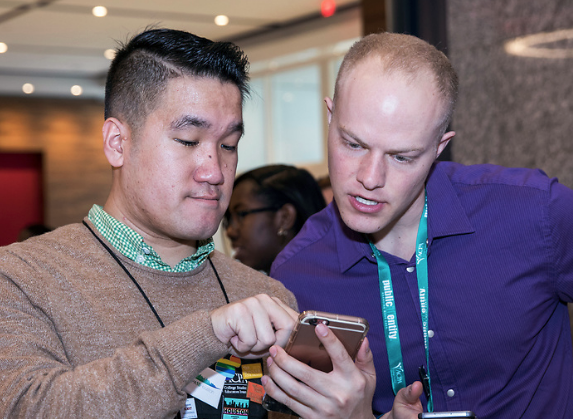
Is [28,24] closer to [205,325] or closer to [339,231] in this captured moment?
[339,231]

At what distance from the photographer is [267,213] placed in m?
3.20

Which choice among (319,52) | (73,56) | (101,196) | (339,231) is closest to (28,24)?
(73,56)

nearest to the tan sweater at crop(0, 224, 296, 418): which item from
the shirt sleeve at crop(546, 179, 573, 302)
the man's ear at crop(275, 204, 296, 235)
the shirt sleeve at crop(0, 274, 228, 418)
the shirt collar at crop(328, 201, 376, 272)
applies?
the shirt sleeve at crop(0, 274, 228, 418)

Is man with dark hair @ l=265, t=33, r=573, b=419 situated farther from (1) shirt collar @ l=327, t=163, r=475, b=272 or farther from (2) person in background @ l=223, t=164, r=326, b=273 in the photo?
(2) person in background @ l=223, t=164, r=326, b=273

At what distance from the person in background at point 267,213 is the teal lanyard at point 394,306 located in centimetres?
129

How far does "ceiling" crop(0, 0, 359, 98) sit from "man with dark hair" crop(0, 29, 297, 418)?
4.02 m

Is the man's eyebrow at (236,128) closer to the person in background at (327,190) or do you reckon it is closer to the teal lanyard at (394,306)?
the teal lanyard at (394,306)

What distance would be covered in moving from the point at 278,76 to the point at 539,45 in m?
5.15

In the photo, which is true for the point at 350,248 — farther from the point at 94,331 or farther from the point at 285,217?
the point at 285,217

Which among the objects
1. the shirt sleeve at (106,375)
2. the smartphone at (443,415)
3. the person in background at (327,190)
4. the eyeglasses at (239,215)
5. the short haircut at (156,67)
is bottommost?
the smartphone at (443,415)

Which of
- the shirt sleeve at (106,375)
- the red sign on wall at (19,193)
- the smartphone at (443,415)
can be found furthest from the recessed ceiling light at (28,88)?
the smartphone at (443,415)

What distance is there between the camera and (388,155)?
169cm

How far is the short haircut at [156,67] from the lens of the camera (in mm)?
1637

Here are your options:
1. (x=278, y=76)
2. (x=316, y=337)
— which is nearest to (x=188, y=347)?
(x=316, y=337)
